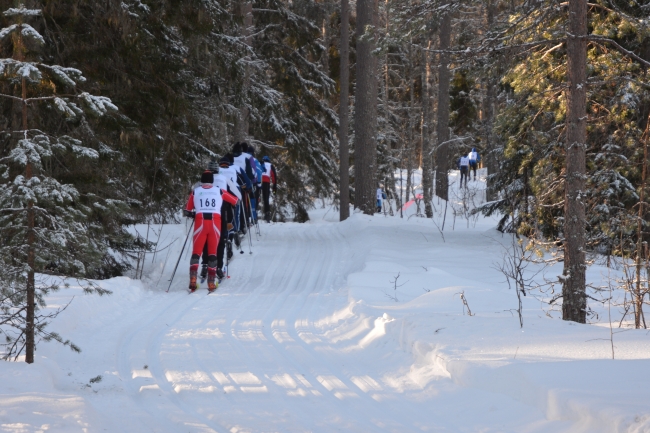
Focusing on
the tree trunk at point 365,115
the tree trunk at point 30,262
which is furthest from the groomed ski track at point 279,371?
the tree trunk at point 365,115

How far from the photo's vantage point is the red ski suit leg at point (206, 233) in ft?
36.8

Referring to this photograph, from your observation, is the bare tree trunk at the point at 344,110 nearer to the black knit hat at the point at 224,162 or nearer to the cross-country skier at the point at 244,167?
the cross-country skier at the point at 244,167

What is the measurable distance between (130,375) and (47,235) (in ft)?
4.90

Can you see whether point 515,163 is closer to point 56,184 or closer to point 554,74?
point 554,74

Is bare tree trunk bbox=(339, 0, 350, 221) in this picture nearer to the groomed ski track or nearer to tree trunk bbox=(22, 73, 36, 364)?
the groomed ski track

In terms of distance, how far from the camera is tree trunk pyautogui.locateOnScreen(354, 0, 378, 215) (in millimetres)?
18016

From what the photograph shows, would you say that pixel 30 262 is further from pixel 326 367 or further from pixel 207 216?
pixel 207 216

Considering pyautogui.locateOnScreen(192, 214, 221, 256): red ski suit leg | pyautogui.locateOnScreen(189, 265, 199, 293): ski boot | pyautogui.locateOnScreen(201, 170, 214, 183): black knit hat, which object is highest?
pyautogui.locateOnScreen(201, 170, 214, 183): black knit hat

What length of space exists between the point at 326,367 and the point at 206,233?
5.77 metres

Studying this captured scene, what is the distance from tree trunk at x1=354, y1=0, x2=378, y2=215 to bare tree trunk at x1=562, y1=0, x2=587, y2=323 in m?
10.9

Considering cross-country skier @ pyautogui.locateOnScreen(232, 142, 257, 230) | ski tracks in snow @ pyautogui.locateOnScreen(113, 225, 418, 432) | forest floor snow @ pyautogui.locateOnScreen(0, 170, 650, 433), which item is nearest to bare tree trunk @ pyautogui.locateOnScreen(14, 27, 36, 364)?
forest floor snow @ pyautogui.locateOnScreen(0, 170, 650, 433)

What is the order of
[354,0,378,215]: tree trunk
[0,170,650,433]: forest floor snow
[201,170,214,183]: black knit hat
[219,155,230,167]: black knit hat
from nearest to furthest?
[0,170,650,433]: forest floor snow < [201,170,214,183]: black knit hat < [219,155,230,167]: black knit hat < [354,0,378,215]: tree trunk

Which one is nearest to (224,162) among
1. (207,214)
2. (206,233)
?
(207,214)

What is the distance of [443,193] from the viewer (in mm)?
25281
